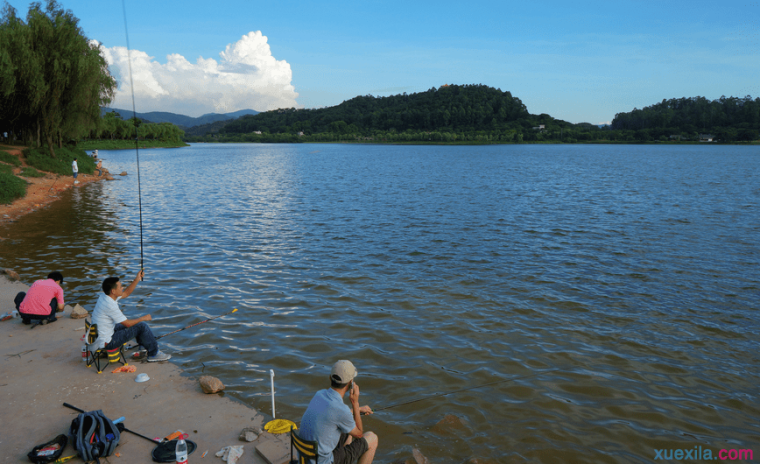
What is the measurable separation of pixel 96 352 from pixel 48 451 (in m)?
2.77

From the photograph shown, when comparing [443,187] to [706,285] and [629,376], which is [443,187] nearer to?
[706,285]

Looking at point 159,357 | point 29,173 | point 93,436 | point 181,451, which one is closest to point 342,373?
point 181,451

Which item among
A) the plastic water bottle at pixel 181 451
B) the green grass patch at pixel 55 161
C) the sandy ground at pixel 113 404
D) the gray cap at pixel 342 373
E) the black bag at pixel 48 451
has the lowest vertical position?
the sandy ground at pixel 113 404

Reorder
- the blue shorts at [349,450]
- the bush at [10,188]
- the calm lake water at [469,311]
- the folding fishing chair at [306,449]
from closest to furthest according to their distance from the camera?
the folding fishing chair at [306,449], the blue shorts at [349,450], the calm lake water at [469,311], the bush at [10,188]

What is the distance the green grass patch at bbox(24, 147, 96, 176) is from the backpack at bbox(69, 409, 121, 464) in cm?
4417

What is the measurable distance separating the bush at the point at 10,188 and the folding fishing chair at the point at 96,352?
2645cm

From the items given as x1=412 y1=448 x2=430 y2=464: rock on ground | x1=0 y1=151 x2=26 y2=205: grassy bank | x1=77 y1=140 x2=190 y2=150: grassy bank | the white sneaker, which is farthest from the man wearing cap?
x1=77 y1=140 x2=190 y2=150: grassy bank

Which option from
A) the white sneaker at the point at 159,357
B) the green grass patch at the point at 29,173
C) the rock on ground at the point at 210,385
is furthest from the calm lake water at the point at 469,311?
the green grass patch at the point at 29,173

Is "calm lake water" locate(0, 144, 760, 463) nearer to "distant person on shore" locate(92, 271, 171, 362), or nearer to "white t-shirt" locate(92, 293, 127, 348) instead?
"distant person on shore" locate(92, 271, 171, 362)

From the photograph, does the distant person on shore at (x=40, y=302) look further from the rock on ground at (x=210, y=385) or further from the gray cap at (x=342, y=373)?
the gray cap at (x=342, y=373)

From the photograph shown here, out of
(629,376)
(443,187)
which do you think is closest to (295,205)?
(443,187)

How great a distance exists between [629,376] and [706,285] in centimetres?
824

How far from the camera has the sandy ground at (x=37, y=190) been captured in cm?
2703

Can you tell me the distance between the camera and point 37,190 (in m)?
34.2
